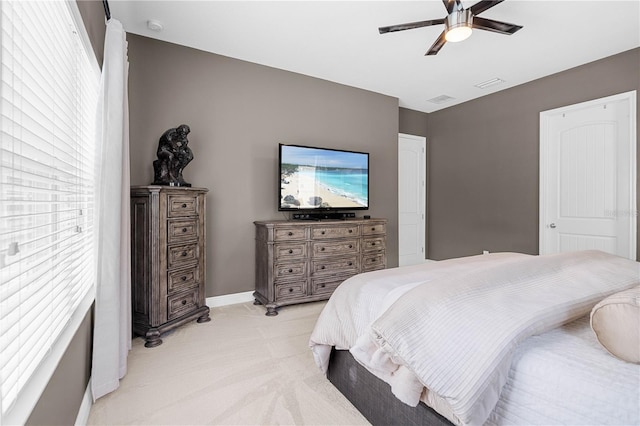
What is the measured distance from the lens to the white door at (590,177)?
323 cm

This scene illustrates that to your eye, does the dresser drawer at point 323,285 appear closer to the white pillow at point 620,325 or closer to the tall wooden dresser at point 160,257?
the tall wooden dresser at point 160,257

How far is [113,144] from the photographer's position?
180 cm

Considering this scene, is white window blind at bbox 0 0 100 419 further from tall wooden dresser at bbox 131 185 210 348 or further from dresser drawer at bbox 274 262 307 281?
dresser drawer at bbox 274 262 307 281

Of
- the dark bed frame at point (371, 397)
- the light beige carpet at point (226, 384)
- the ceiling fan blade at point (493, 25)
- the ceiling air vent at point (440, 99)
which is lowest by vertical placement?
the light beige carpet at point (226, 384)

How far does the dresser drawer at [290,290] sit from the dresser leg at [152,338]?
1105 mm

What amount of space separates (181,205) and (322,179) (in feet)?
5.50

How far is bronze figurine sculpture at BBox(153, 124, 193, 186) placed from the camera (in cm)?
264

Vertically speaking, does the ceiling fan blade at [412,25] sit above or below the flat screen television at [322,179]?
above

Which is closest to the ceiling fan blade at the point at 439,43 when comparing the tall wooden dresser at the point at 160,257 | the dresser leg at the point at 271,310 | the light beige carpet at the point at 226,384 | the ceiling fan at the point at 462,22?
the ceiling fan at the point at 462,22

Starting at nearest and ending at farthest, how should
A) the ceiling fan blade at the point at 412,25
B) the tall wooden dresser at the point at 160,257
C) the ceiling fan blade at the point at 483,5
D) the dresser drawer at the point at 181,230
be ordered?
the ceiling fan blade at the point at 483,5 → the ceiling fan blade at the point at 412,25 → the tall wooden dresser at the point at 160,257 → the dresser drawer at the point at 181,230

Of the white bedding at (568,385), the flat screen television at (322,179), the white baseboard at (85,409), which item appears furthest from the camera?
the flat screen television at (322,179)

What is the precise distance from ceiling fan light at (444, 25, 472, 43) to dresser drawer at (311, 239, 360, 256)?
7.06ft

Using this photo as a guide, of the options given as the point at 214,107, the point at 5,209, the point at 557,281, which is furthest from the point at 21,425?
the point at 214,107

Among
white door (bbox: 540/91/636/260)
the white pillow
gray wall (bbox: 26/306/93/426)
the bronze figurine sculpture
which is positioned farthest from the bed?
white door (bbox: 540/91/636/260)
